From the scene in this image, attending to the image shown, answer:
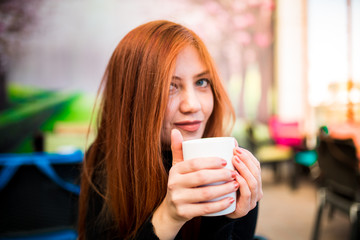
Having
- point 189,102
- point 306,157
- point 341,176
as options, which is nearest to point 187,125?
point 189,102

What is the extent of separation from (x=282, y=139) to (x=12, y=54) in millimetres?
4673

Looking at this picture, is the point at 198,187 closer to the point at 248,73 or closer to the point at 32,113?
the point at 32,113

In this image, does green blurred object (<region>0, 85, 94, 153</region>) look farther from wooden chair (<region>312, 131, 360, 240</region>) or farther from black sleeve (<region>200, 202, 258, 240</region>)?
black sleeve (<region>200, 202, 258, 240</region>)

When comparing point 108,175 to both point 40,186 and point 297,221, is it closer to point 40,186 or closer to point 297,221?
point 40,186

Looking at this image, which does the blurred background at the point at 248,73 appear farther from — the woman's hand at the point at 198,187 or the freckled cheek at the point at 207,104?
the woman's hand at the point at 198,187

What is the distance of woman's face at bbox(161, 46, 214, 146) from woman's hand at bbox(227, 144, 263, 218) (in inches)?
8.3

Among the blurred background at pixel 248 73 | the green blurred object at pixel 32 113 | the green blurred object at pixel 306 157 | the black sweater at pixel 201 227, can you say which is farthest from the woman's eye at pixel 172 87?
the green blurred object at pixel 306 157

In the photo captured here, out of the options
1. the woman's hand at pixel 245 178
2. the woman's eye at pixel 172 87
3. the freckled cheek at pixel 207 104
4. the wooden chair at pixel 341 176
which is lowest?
the wooden chair at pixel 341 176

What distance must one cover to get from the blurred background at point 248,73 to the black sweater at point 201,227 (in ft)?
6.19

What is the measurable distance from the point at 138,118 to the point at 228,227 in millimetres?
367

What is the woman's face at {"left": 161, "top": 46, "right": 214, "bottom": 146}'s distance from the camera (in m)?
0.64

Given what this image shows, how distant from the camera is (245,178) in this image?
0.47 metres

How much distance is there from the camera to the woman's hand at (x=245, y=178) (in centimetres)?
46

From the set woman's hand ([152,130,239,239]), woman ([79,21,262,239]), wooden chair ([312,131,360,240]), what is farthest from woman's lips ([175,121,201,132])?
wooden chair ([312,131,360,240])
